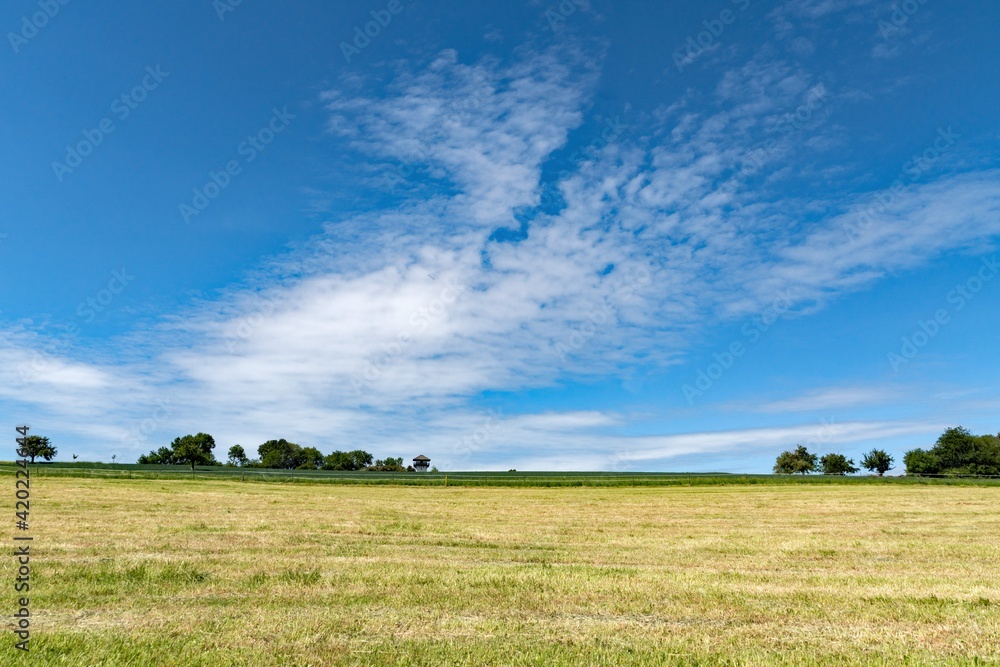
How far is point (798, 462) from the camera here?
6314 inches

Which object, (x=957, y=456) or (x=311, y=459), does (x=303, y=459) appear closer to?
(x=311, y=459)

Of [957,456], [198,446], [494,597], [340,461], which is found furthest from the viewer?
[340,461]

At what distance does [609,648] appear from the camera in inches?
296

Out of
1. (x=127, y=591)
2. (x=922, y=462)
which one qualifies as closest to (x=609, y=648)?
(x=127, y=591)

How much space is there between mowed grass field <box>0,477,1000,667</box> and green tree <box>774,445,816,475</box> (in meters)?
155

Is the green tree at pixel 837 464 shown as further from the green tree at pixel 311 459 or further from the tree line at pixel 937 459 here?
the green tree at pixel 311 459

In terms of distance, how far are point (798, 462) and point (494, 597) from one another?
172 meters

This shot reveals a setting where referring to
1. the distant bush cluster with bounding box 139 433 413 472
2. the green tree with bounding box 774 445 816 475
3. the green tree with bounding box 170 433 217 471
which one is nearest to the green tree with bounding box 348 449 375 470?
the distant bush cluster with bounding box 139 433 413 472

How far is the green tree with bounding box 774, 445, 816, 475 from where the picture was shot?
160 m

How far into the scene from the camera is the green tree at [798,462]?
160 meters

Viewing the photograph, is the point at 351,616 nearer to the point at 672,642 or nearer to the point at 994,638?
the point at 672,642

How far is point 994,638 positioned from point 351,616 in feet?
29.2

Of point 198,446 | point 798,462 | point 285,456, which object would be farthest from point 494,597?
point 285,456

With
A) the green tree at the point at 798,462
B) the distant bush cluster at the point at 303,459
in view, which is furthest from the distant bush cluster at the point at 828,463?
the distant bush cluster at the point at 303,459
